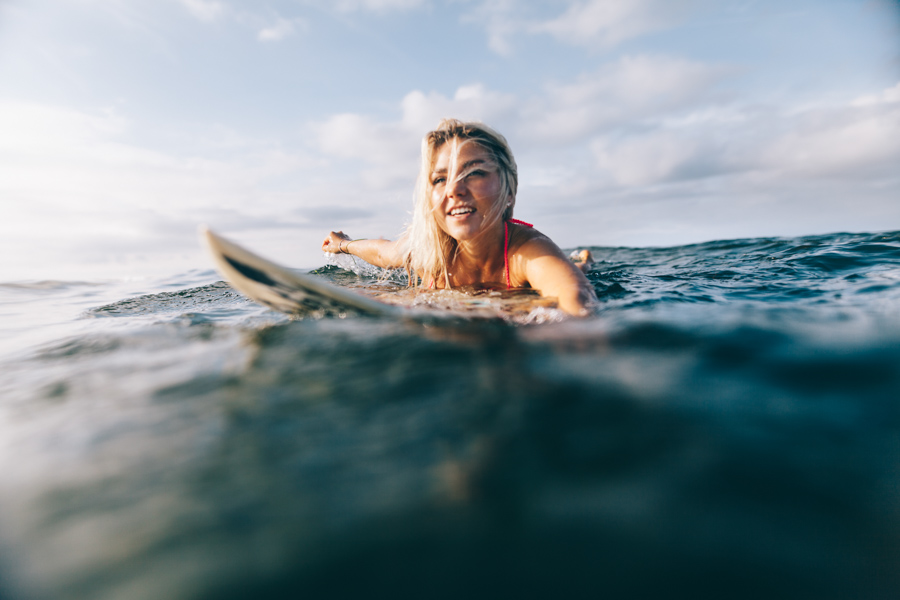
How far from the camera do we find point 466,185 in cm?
401

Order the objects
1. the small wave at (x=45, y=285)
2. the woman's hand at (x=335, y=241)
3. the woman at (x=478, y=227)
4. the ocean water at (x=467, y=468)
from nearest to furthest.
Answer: the ocean water at (x=467, y=468)
the woman at (x=478, y=227)
the woman's hand at (x=335, y=241)
the small wave at (x=45, y=285)

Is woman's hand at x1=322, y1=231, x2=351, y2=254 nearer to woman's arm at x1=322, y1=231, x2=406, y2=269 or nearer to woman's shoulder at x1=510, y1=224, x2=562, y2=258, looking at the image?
woman's arm at x1=322, y1=231, x2=406, y2=269

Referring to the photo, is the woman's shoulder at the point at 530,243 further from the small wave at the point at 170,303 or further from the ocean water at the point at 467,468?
the small wave at the point at 170,303

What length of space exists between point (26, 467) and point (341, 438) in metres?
1.18

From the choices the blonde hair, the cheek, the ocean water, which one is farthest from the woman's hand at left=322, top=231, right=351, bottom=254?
the ocean water

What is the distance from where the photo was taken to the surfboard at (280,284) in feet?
9.82

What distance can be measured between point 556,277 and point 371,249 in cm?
331

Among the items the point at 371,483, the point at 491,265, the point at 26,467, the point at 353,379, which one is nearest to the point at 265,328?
the point at 353,379

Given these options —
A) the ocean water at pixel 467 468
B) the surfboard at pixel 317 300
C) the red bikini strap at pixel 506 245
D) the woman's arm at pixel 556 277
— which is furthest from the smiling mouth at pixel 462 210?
the ocean water at pixel 467 468

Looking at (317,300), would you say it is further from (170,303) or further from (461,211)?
(170,303)

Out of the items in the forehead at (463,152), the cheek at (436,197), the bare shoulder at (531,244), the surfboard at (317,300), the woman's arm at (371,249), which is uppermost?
the forehead at (463,152)

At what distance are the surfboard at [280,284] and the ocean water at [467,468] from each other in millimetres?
579

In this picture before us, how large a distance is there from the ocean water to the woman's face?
179 cm

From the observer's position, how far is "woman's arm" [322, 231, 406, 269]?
5.63 metres
